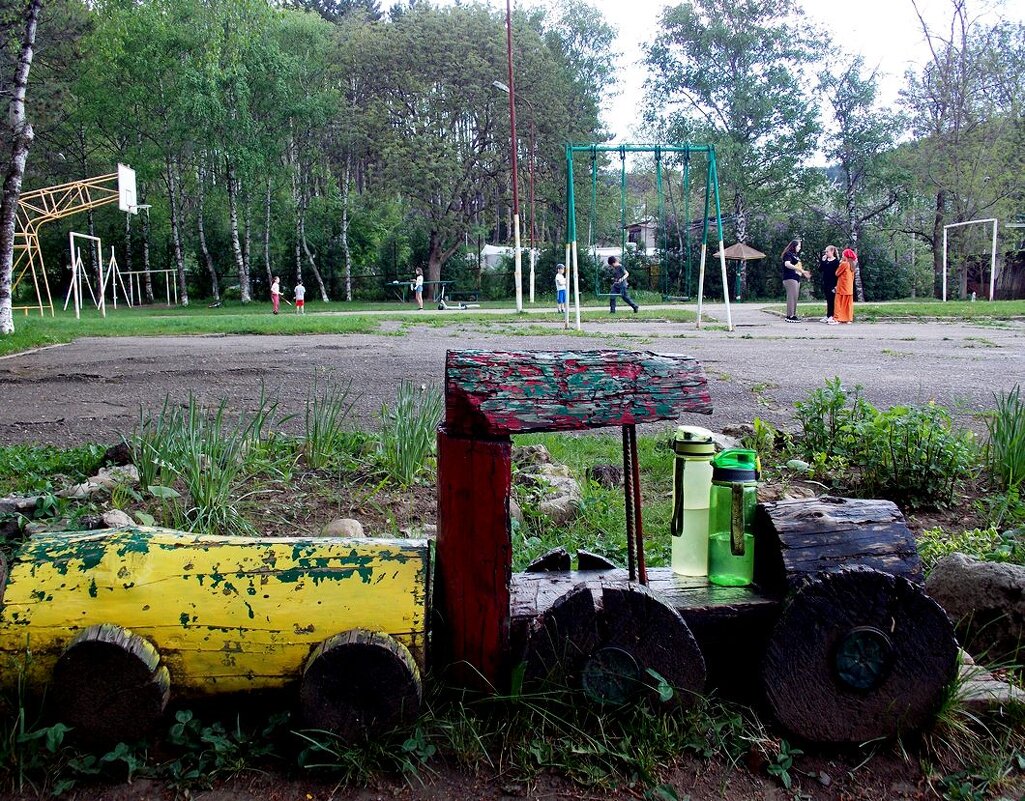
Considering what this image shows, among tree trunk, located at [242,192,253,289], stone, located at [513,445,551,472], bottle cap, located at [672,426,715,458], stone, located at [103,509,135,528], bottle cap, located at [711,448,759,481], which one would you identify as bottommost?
stone, located at [513,445,551,472]

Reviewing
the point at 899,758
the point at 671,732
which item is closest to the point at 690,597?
the point at 671,732

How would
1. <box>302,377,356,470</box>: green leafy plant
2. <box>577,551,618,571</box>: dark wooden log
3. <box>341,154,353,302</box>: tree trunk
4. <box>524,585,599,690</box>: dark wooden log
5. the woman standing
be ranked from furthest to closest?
1. <box>341,154,353,302</box>: tree trunk
2. the woman standing
3. <box>302,377,356,470</box>: green leafy plant
4. <box>577,551,618,571</box>: dark wooden log
5. <box>524,585,599,690</box>: dark wooden log

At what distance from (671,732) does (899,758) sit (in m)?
0.55

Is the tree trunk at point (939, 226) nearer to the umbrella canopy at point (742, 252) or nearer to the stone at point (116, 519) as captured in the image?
the umbrella canopy at point (742, 252)

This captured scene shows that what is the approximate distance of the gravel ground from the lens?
6.02m

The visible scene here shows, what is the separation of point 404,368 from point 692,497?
6622 mm

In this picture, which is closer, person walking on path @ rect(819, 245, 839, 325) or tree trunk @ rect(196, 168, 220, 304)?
person walking on path @ rect(819, 245, 839, 325)

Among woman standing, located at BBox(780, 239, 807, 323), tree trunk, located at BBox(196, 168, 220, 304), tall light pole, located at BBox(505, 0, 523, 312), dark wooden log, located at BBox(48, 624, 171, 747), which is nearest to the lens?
dark wooden log, located at BBox(48, 624, 171, 747)

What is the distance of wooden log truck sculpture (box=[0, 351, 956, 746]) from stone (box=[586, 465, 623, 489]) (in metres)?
2.11

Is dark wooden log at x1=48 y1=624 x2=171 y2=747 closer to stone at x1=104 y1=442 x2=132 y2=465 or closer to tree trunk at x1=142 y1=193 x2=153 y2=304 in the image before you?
stone at x1=104 y1=442 x2=132 y2=465

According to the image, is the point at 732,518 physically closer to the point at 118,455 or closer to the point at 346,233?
the point at 118,455

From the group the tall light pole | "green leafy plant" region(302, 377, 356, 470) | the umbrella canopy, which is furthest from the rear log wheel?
the umbrella canopy

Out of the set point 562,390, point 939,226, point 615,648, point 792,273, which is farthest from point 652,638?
point 939,226

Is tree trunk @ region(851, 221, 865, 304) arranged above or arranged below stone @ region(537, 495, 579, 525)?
above
